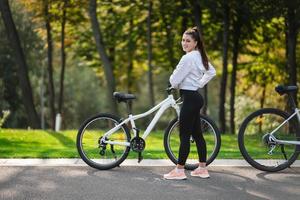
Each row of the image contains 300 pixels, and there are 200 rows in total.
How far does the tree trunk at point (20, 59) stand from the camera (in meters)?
17.9

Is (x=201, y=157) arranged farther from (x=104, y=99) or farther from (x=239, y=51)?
(x=104, y=99)

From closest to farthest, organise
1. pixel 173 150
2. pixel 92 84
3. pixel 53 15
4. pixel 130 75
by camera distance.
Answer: pixel 173 150, pixel 53 15, pixel 130 75, pixel 92 84

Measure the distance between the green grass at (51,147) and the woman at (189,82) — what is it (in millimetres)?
1557

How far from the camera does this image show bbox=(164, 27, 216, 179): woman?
746cm

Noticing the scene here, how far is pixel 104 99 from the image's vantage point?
4584 centimetres

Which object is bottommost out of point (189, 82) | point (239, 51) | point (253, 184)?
point (253, 184)

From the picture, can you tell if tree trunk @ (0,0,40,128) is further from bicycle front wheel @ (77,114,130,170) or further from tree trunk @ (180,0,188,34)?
bicycle front wheel @ (77,114,130,170)

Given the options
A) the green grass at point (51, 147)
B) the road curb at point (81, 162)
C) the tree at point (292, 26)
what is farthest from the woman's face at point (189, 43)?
the tree at point (292, 26)

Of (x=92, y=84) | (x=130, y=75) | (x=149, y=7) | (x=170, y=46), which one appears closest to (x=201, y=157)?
(x=149, y=7)

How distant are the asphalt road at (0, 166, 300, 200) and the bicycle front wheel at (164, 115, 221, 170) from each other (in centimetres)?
21

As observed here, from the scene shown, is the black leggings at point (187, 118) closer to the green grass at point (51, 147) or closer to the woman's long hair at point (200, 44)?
the woman's long hair at point (200, 44)

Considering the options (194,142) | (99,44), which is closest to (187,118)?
(194,142)

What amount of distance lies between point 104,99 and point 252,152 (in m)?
37.8

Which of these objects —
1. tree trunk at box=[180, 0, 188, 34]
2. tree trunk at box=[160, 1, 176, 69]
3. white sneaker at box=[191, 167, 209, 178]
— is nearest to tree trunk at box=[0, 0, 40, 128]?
tree trunk at box=[180, 0, 188, 34]
